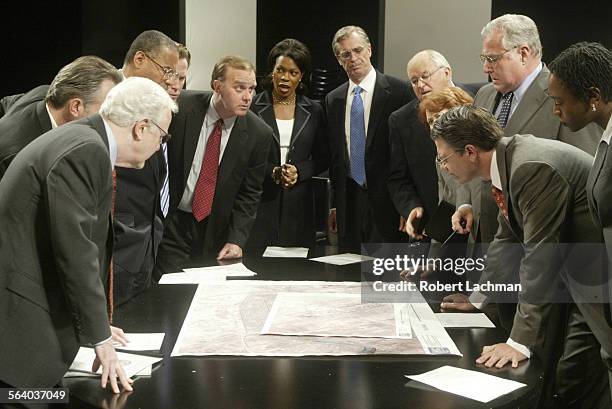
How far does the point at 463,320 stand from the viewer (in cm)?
231

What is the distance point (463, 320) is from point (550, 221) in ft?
1.34

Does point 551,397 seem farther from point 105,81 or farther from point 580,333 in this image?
point 105,81

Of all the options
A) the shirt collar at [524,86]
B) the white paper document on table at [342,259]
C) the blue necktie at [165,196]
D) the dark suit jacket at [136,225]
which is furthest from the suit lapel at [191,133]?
the shirt collar at [524,86]

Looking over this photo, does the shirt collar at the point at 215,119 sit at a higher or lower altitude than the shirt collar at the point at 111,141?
lower

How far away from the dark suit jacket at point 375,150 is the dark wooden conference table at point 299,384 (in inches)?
77.9

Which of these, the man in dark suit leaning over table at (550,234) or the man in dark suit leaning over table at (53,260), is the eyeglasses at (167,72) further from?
the man in dark suit leaning over table at (53,260)

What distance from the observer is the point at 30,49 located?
4.51 metres

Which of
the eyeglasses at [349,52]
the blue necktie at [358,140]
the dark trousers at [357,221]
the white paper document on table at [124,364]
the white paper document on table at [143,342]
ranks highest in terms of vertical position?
the eyeglasses at [349,52]

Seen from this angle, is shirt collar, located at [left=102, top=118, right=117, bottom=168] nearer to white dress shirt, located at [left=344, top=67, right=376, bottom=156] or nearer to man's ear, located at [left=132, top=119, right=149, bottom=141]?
man's ear, located at [left=132, top=119, right=149, bottom=141]

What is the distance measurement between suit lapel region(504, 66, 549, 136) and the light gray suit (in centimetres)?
69

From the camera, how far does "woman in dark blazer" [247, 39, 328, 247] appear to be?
4109mm

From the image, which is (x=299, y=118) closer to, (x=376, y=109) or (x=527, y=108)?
(x=376, y=109)

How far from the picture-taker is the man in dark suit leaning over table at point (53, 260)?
1724 millimetres

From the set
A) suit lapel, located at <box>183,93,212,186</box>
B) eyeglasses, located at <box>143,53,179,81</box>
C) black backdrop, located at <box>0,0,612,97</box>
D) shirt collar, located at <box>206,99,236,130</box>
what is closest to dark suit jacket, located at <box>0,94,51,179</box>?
eyeglasses, located at <box>143,53,179,81</box>
